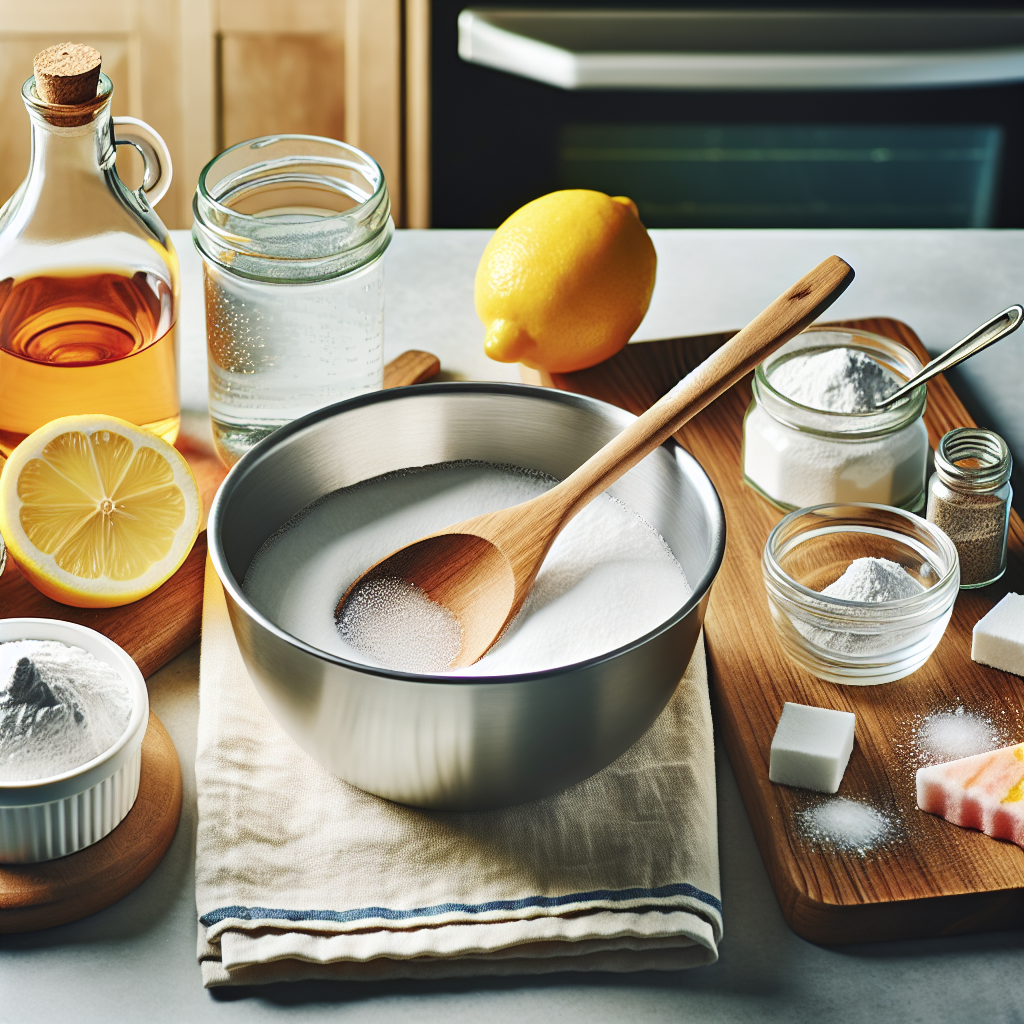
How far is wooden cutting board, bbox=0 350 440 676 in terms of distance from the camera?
89cm

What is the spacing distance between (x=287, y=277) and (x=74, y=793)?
42cm

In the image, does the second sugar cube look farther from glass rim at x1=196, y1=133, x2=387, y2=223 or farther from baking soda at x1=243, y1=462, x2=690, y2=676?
glass rim at x1=196, y1=133, x2=387, y2=223

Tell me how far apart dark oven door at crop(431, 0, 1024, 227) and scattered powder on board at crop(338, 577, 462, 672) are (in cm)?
126

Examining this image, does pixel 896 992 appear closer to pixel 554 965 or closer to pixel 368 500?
pixel 554 965

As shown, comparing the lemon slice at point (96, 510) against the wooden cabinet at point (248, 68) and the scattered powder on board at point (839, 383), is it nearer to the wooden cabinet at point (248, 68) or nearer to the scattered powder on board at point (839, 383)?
the scattered powder on board at point (839, 383)

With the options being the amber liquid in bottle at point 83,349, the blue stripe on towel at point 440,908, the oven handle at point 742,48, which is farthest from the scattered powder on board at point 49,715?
the oven handle at point 742,48

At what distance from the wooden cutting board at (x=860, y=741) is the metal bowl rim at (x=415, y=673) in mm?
109

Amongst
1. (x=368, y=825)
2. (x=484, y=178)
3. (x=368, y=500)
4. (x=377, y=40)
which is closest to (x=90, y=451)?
(x=368, y=500)

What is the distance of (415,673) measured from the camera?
0.70 meters

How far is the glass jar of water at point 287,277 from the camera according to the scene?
3.13ft

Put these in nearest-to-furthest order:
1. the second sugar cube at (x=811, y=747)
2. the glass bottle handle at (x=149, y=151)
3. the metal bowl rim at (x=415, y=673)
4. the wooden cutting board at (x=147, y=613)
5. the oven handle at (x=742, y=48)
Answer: the metal bowl rim at (x=415, y=673), the second sugar cube at (x=811, y=747), the wooden cutting board at (x=147, y=613), the glass bottle handle at (x=149, y=151), the oven handle at (x=742, y=48)

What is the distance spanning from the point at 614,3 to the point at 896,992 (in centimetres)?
161

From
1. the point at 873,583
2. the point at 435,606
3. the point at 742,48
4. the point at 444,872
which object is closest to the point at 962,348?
the point at 873,583

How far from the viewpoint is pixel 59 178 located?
0.94 metres
